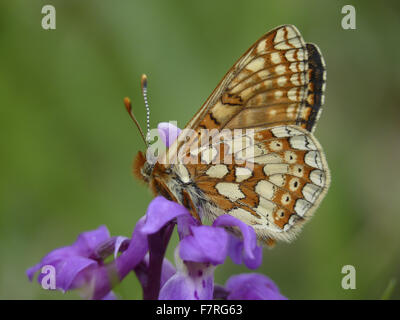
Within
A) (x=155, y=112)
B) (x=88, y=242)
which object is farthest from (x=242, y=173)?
(x=155, y=112)

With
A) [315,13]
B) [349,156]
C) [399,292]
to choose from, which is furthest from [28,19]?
[399,292]

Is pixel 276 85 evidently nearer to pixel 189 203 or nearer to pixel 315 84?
pixel 315 84

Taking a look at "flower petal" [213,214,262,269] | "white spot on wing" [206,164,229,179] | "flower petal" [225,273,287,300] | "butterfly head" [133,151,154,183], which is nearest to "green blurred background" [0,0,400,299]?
"flower petal" [225,273,287,300]

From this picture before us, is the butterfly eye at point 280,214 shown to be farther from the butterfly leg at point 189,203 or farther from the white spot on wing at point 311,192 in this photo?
the butterfly leg at point 189,203

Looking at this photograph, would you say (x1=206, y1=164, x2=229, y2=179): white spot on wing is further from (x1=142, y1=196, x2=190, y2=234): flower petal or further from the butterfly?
(x1=142, y1=196, x2=190, y2=234): flower petal
